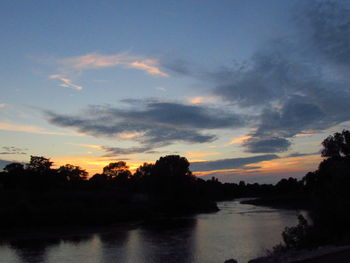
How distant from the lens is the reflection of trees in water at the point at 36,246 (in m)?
32.4

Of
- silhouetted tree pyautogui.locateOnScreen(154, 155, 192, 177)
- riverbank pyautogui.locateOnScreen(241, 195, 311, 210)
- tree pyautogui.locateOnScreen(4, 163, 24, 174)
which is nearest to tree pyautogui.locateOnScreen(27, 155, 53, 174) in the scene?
tree pyautogui.locateOnScreen(4, 163, 24, 174)

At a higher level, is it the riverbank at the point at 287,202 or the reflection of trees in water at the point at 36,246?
the riverbank at the point at 287,202

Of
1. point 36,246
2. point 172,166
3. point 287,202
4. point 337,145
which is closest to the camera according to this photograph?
point 36,246

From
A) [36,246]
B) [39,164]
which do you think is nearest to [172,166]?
[39,164]

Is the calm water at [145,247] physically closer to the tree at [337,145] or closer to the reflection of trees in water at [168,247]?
the reflection of trees in water at [168,247]

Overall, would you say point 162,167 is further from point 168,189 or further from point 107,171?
point 107,171

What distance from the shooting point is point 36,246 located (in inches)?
1548

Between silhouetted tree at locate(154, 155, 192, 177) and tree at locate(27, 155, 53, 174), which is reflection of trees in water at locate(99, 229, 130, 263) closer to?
tree at locate(27, 155, 53, 174)

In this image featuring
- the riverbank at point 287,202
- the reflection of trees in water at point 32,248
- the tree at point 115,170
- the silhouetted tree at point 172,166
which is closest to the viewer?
the reflection of trees in water at point 32,248

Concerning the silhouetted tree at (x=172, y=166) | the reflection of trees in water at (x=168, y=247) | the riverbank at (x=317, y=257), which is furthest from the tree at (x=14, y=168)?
the riverbank at (x=317, y=257)

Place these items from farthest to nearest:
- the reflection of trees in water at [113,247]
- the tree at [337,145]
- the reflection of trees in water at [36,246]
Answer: the tree at [337,145] < the reflection of trees in water at [36,246] < the reflection of trees in water at [113,247]

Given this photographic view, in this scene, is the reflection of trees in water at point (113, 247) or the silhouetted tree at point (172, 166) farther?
the silhouetted tree at point (172, 166)

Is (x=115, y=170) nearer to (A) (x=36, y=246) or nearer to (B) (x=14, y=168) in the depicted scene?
(B) (x=14, y=168)

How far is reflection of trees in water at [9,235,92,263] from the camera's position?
32375mm
